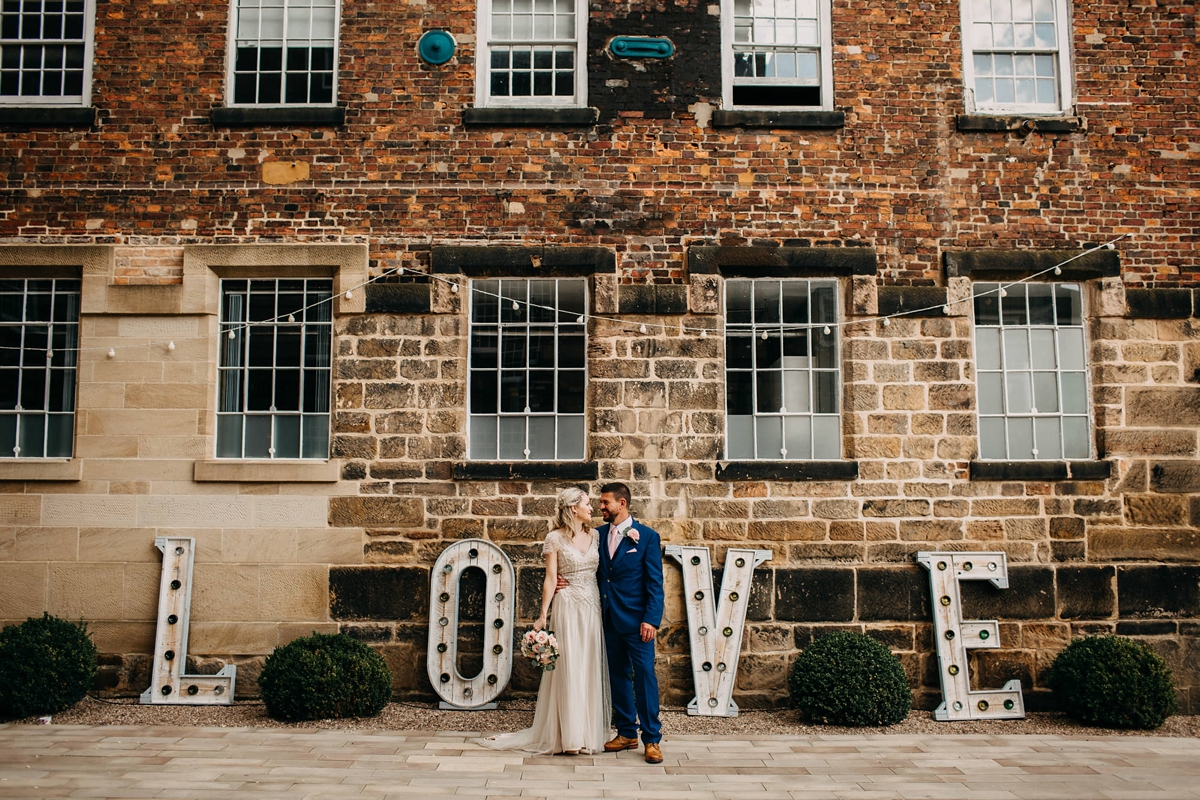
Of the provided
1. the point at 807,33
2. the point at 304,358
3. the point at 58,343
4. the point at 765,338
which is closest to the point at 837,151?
the point at 807,33

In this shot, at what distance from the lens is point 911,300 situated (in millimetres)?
8539

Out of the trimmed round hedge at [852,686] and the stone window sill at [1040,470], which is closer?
the trimmed round hedge at [852,686]

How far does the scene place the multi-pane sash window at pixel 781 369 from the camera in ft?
28.1

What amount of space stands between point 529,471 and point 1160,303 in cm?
605

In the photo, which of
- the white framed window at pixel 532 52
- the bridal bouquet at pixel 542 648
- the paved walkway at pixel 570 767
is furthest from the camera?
the white framed window at pixel 532 52

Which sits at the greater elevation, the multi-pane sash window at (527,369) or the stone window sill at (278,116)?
the stone window sill at (278,116)

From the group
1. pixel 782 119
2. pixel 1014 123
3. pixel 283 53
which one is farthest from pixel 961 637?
pixel 283 53

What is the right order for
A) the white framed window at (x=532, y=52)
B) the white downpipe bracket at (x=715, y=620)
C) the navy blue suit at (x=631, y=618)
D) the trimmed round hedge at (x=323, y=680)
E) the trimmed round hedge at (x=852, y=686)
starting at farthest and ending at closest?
1. the white framed window at (x=532, y=52)
2. the white downpipe bracket at (x=715, y=620)
3. the trimmed round hedge at (x=852, y=686)
4. the trimmed round hedge at (x=323, y=680)
5. the navy blue suit at (x=631, y=618)

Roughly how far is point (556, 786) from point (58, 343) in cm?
635

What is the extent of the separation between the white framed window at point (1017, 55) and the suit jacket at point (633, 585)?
5485 mm

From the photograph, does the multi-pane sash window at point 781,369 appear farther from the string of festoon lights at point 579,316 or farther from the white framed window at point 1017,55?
the white framed window at point 1017,55

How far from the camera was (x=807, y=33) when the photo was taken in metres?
8.94

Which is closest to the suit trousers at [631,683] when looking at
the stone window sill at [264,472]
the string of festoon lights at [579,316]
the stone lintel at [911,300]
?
the string of festoon lights at [579,316]

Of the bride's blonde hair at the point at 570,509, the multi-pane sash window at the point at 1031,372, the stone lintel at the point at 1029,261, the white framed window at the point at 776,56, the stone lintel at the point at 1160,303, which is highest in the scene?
the white framed window at the point at 776,56
